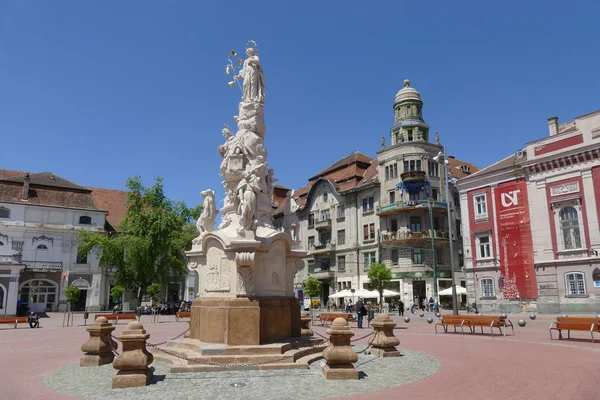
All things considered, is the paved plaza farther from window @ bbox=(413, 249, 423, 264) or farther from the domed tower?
the domed tower

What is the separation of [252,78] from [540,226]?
2656 centimetres

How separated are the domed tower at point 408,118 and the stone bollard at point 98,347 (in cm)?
3960

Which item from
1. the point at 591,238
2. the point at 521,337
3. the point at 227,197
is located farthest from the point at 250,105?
the point at 591,238

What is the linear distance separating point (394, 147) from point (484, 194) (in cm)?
1289

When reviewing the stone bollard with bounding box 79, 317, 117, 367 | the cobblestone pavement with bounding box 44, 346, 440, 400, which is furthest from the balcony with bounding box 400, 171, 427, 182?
the stone bollard with bounding box 79, 317, 117, 367

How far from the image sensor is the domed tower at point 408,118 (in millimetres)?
47438

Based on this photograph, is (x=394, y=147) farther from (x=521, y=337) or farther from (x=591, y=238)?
(x=521, y=337)

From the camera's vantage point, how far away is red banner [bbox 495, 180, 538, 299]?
32.4 meters

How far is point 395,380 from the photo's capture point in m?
9.01

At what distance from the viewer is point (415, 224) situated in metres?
45.4

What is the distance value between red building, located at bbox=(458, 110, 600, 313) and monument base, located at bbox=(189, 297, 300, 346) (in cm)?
2586

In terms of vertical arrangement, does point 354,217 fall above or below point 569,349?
above

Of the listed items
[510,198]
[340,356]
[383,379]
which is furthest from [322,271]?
[340,356]

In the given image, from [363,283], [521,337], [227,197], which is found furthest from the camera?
[363,283]
